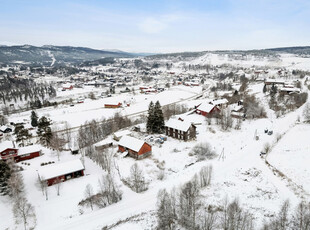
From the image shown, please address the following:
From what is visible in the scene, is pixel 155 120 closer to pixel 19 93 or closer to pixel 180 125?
pixel 180 125

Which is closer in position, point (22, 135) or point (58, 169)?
point (58, 169)

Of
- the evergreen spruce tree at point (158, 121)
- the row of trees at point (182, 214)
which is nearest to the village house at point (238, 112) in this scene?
the evergreen spruce tree at point (158, 121)

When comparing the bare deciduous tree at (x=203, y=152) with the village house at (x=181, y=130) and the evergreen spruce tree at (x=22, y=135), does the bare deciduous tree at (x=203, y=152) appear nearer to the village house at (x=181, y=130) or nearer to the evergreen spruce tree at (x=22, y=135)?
the village house at (x=181, y=130)

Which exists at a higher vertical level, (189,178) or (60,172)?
(60,172)

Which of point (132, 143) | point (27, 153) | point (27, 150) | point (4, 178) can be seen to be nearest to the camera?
point (4, 178)

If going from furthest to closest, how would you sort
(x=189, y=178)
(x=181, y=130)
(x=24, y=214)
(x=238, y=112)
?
(x=238, y=112)
(x=181, y=130)
(x=189, y=178)
(x=24, y=214)

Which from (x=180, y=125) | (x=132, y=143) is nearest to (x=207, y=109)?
(x=180, y=125)
